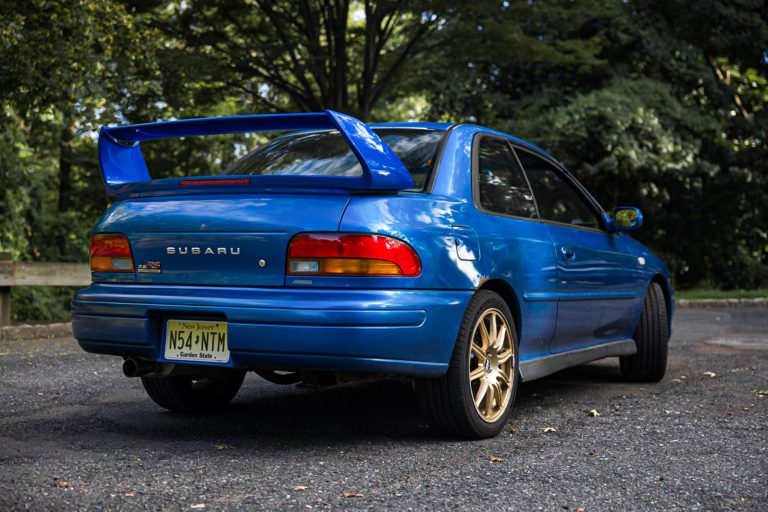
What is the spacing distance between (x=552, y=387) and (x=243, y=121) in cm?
307

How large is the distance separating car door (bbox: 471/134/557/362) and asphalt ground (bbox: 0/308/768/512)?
0.54 m

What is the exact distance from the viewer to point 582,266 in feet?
17.7

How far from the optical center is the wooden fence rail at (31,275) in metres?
9.45

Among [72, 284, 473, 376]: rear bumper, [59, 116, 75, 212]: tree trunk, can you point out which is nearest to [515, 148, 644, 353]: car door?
[72, 284, 473, 376]: rear bumper

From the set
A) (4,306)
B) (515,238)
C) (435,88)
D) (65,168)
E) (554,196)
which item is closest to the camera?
(515,238)

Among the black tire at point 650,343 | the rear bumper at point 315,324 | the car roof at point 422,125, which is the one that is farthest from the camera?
the black tire at point 650,343

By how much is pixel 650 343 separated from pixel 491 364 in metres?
2.27

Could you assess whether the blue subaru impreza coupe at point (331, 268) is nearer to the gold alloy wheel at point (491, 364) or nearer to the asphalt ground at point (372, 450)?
the gold alloy wheel at point (491, 364)

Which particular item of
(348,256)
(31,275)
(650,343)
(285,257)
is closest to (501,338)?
(348,256)

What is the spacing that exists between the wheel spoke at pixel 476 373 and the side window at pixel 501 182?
791mm

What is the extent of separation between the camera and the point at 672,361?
7.71 m

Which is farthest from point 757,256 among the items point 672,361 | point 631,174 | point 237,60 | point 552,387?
point 552,387

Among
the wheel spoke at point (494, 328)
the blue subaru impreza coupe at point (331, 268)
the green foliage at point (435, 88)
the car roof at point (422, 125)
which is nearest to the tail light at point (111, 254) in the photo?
the blue subaru impreza coupe at point (331, 268)

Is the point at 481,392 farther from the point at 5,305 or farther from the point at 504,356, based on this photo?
the point at 5,305
